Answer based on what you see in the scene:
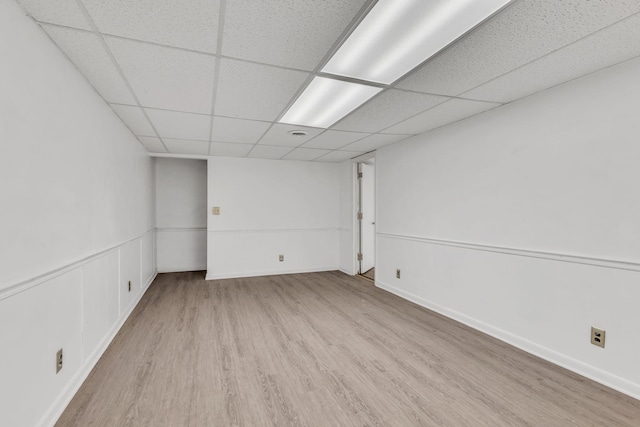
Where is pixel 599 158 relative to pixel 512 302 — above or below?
above

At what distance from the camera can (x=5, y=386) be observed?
51.6 inches

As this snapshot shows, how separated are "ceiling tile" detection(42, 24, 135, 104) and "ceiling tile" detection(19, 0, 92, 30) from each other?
0.22 ft

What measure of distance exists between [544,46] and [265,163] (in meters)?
4.50

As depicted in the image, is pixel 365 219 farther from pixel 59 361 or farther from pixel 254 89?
pixel 59 361

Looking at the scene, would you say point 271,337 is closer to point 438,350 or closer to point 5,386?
point 438,350

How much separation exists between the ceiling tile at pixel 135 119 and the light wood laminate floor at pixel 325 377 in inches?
85.4

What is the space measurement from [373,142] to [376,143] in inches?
3.5

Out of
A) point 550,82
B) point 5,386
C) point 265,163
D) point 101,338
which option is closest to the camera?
point 5,386

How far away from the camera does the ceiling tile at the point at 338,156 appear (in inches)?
199

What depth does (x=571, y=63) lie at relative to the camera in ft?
6.56

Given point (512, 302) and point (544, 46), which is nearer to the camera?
point (544, 46)

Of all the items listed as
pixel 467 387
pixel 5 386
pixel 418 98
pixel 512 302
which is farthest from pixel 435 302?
pixel 5 386

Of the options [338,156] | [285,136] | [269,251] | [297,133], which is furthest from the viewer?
[269,251]

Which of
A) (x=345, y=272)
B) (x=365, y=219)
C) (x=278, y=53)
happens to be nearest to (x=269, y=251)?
(x=345, y=272)
